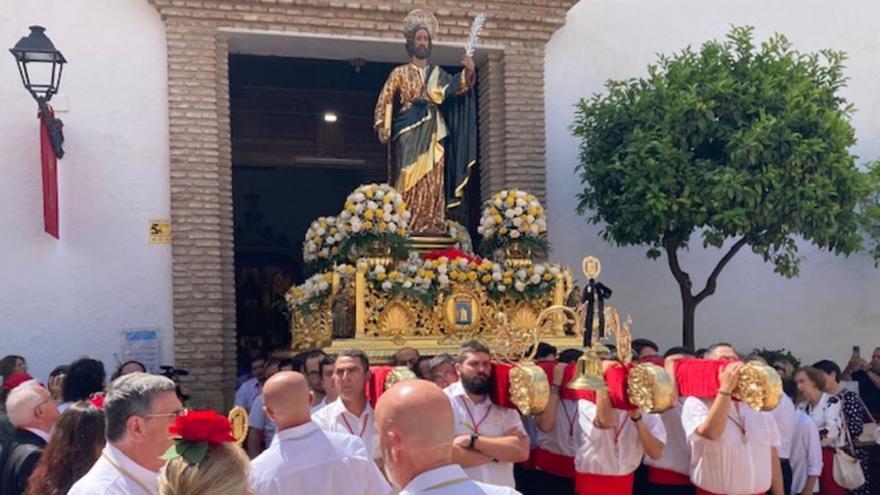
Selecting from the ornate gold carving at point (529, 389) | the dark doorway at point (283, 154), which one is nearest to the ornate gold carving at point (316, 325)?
the dark doorway at point (283, 154)

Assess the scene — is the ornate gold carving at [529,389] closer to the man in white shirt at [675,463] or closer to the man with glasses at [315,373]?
the man in white shirt at [675,463]

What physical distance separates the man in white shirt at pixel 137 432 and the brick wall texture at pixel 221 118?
5.99 metres

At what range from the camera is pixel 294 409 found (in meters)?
3.73

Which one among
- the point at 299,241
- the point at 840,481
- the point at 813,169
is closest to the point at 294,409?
the point at 840,481

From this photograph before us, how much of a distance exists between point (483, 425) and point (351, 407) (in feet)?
2.47

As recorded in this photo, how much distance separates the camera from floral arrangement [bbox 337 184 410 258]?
8.11m

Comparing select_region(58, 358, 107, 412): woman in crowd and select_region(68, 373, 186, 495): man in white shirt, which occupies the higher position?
select_region(68, 373, 186, 495): man in white shirt

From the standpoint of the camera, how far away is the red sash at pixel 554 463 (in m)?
5.80

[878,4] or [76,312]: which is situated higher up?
[878,4]

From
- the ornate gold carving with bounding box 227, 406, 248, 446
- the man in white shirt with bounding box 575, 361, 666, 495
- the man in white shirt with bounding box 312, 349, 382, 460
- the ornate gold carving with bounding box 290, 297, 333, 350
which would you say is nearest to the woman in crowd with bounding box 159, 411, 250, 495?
the ornate gold carving with bounding box 227, 406, 248, 446

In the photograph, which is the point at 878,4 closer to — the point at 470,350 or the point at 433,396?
the point at 470,350

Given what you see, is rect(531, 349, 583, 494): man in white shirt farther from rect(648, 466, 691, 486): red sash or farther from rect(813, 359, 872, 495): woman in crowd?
rect(813, 359, 872, 495): woman in crowd

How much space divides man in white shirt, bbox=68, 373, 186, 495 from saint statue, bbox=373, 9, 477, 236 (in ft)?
19.9

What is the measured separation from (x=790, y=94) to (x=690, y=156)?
110 cm
